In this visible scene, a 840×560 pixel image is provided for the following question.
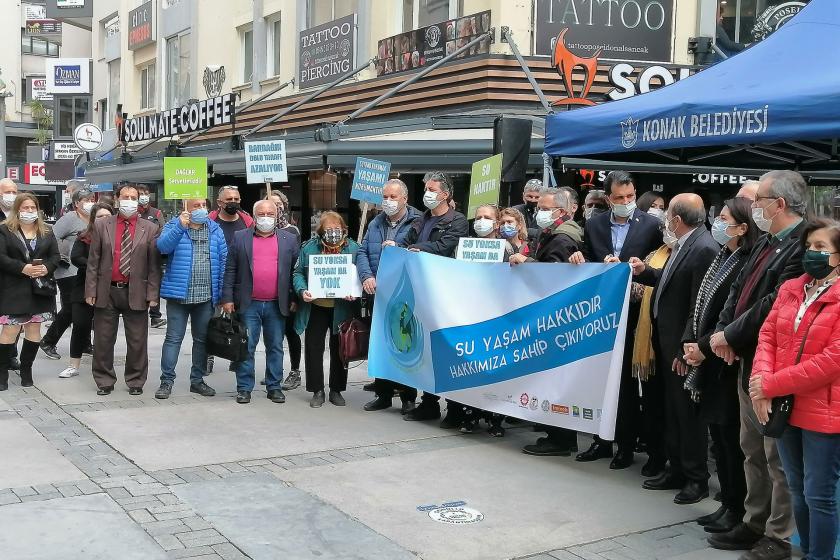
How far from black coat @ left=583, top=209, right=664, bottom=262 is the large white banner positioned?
40 centimetres

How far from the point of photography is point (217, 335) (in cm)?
901

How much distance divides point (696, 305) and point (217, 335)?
466cm

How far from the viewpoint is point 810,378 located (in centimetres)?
451

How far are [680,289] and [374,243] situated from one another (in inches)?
130

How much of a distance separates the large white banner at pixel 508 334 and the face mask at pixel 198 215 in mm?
1703

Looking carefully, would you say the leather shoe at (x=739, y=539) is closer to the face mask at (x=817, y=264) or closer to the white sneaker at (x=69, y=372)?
the face mask at (x=817, y=264)

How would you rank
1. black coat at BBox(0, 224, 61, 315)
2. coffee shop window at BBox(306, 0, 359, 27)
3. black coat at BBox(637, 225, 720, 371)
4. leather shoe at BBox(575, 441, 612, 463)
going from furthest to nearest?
coffee shop window at BBox(306, 0, 359, 27) → black coat at BBox(0, 224, 61, 315) → leather shoe at BBox(575, 441, 612, 463) → black coat at BBox(637, 225, 720, 371)

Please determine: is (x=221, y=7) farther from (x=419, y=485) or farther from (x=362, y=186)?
(x=419, y=485)

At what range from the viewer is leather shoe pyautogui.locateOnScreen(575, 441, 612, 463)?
23.6ft

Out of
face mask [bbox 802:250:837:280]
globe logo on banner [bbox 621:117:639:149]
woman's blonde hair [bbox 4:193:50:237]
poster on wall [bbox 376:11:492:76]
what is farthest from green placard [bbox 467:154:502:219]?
poster on wall [bbox 376:11:492:76]

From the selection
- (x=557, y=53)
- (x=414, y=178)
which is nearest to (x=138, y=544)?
(x=557, y=53)

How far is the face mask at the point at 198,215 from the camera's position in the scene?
9055 millimetres

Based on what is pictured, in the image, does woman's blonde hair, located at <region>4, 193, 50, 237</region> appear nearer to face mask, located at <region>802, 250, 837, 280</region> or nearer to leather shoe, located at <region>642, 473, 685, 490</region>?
leather shoe, located at <region>642, 473, 685, 490</region>

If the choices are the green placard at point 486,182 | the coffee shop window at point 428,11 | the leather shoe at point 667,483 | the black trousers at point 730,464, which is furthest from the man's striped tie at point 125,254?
the coffee shop window at point 428,11
